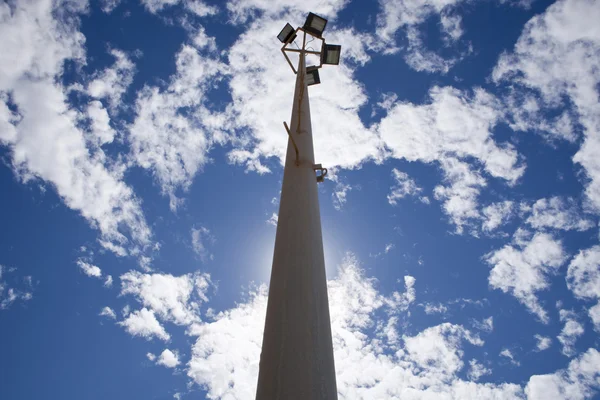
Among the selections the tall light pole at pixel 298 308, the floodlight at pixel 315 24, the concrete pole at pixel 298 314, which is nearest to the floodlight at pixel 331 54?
the floodlight at pixel 315 24

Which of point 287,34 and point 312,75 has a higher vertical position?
point 287,34

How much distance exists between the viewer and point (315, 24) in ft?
44.2

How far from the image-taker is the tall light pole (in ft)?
13.6

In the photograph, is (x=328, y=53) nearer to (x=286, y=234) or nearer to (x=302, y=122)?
(x=302, y=122)

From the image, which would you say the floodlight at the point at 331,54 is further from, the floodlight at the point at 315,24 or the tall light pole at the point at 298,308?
the tall light pole at the point at 298,308

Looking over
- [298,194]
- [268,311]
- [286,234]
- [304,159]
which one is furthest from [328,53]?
[268,311]

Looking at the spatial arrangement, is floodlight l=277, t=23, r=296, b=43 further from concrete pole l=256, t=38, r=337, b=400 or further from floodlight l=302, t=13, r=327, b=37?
concrete pole l=256, t=38, r=337, b=400

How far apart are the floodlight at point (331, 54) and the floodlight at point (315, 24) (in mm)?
529

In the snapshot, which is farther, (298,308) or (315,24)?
(315,24)

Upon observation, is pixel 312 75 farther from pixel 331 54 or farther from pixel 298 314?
pixel 298 314

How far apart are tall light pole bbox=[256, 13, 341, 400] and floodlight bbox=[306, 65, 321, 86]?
7.75 m

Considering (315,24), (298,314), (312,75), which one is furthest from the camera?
(312,75)

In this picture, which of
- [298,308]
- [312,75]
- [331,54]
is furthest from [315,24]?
[298,308]

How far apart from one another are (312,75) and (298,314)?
1123 cm
